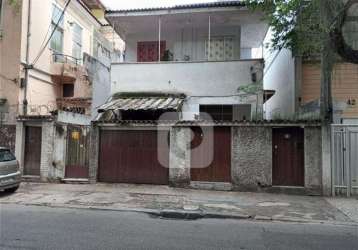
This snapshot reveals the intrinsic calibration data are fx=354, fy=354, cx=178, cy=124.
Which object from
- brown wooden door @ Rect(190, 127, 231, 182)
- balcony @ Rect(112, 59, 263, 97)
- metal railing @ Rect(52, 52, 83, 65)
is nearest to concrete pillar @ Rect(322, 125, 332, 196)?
brown wooden door @ Rect(190, 127, 231, 182)

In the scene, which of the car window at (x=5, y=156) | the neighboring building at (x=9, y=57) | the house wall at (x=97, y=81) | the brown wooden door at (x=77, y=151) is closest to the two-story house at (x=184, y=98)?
the brown wooden door at (x=77, y=151)

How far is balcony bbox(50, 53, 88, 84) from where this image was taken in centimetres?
1930

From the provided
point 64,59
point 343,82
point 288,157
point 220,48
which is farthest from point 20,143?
point 343,82

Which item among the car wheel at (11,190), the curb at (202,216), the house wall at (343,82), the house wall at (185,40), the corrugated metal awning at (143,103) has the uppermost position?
the house wall at (185,40)

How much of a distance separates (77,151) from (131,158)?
8.16 feet

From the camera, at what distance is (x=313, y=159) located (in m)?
12.4

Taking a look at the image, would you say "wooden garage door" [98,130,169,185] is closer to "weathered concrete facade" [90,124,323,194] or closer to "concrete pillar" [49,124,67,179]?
"weathered concrete facade" [90,124,323,194]

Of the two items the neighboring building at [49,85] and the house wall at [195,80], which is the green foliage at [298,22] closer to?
the house wall at [195,80]

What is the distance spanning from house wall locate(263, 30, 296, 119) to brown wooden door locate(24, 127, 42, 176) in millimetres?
9975

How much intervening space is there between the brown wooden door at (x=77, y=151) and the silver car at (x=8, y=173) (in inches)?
101

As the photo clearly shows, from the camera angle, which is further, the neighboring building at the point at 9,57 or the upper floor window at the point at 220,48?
the upper floor window at the point at 220,48

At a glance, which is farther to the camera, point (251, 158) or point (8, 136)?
point (8, 136)

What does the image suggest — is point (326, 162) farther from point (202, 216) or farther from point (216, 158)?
point (202, 216)

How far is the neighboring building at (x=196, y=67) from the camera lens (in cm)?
1566
